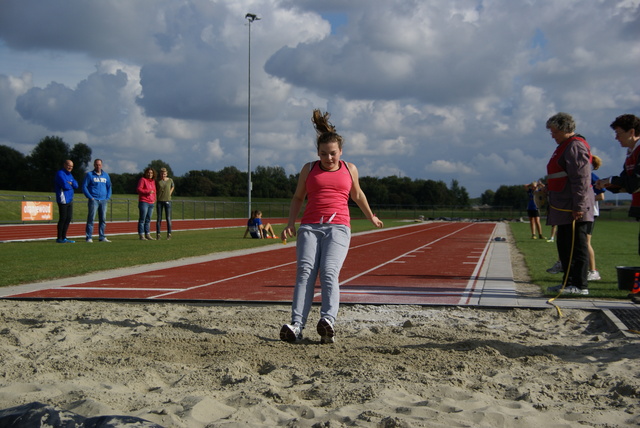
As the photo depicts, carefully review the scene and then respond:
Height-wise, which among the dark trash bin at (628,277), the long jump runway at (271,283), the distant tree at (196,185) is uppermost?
the distant tree at (196,185)

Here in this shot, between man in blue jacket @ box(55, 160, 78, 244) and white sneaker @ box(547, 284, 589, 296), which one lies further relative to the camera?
man in blue jacket @ box(55, 160, 78, 244)

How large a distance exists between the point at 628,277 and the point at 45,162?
86.5 meters

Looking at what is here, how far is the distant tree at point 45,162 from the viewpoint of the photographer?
258ft

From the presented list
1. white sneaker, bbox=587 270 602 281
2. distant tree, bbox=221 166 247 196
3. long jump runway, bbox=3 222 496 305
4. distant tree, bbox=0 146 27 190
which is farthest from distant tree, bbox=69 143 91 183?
white sneaker, bbox=587 270 602 281

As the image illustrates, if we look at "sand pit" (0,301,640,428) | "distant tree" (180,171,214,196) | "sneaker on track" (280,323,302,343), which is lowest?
"sand pit" (0,301,640,428)

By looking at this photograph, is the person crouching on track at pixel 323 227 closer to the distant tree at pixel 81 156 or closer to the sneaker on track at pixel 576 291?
the sneaker on track at pixel 576 291

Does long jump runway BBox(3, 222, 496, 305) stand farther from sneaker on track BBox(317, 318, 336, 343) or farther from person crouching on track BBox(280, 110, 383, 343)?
sneaker on track BBox(317, 318, 336, 343)

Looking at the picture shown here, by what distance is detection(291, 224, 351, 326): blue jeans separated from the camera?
502 cm

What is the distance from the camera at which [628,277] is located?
6840 millimetres

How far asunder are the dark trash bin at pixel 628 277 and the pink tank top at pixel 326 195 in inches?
140

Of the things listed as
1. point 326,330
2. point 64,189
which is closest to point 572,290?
point 326,330

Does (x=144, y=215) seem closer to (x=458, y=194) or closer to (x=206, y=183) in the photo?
(x=206, y=183)

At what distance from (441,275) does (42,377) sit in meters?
7.30

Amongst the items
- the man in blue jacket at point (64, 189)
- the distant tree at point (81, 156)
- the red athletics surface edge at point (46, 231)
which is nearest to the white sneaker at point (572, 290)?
the man in blue jacket at point (64, 189)
